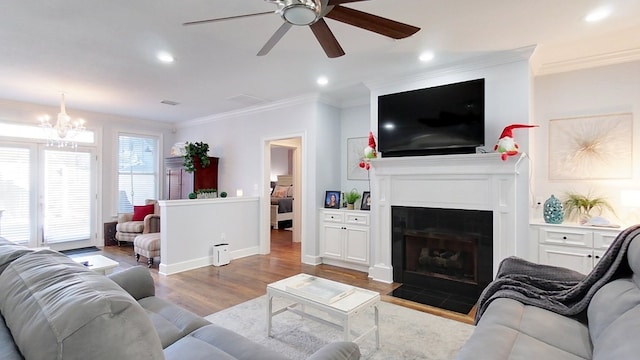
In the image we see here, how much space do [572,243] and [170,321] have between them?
3.67 m

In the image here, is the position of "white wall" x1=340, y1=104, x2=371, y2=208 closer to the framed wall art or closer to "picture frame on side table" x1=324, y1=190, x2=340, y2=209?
"picture frame on side table" x1=324, y1=190, x2=340, y2=209

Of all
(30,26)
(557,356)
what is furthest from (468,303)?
(30,26)

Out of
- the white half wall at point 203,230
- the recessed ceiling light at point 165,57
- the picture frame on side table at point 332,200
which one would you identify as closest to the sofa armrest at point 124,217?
the white half wall at point 203,230

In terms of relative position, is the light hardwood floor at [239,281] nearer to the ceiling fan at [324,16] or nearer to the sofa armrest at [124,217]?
the sofa armrest at [124,217]

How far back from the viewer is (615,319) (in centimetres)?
143

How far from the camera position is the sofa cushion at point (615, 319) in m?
1.18

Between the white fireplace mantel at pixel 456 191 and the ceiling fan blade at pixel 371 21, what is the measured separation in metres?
1.95

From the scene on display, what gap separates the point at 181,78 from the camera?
4.28 metres

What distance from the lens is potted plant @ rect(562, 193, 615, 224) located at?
3488 mm

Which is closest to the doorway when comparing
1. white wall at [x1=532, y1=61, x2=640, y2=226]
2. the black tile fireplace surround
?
the black tile fireplace surround

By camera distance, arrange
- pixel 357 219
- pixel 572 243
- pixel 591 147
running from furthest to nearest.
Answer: pixel 357 219
pixel 591 147
pixel 572 243

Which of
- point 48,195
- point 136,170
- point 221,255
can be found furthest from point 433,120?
→ point 48,195

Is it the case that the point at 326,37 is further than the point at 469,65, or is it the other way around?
the point at 469,65

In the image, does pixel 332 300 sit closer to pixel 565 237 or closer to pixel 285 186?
pixel 565 237
